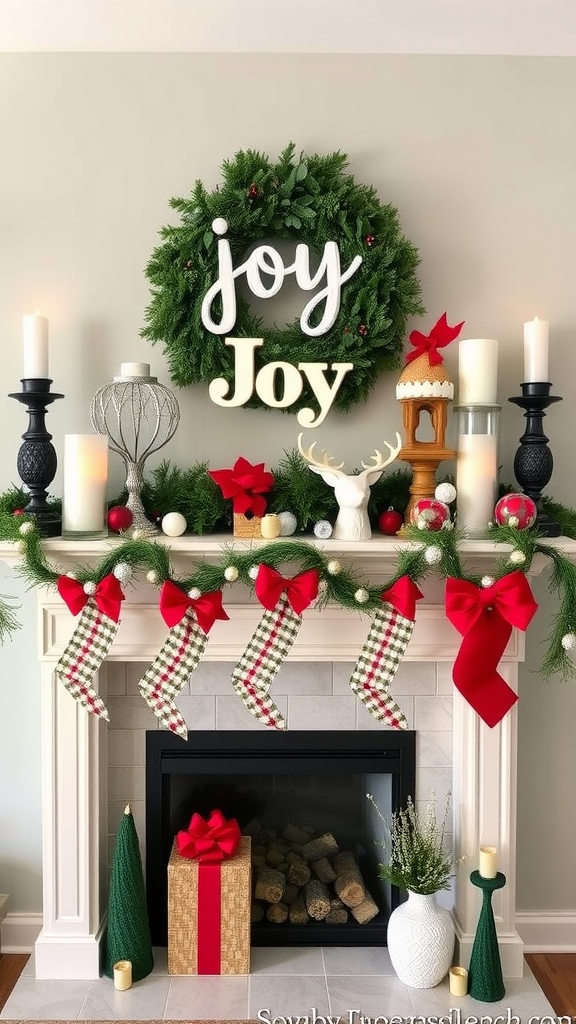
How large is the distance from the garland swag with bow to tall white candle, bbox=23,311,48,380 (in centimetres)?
38

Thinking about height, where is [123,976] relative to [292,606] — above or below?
below

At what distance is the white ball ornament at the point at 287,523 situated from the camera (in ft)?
6.86

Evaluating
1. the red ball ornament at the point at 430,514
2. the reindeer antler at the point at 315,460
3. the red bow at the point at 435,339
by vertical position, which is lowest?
the red ball ornament at the point at 430,514

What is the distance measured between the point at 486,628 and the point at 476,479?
36cm

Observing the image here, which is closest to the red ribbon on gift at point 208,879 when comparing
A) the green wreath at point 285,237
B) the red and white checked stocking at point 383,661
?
the red and white checked stocking at point 383,661

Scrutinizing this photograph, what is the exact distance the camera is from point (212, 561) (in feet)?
6.78

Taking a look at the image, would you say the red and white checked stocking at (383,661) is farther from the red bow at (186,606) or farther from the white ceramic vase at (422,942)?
the white ceramic vase at (422,942)

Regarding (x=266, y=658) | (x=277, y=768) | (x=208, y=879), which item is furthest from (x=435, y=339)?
(x=208, y=879)

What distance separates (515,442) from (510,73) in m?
0.97

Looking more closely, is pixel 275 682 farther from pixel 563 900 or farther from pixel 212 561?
pixel 563 900

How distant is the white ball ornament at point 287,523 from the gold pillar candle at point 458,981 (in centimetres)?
116

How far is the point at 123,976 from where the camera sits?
2076 millimetres

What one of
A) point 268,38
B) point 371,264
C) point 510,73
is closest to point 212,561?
point 371,264

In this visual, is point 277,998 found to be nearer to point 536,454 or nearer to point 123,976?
point 123,976
